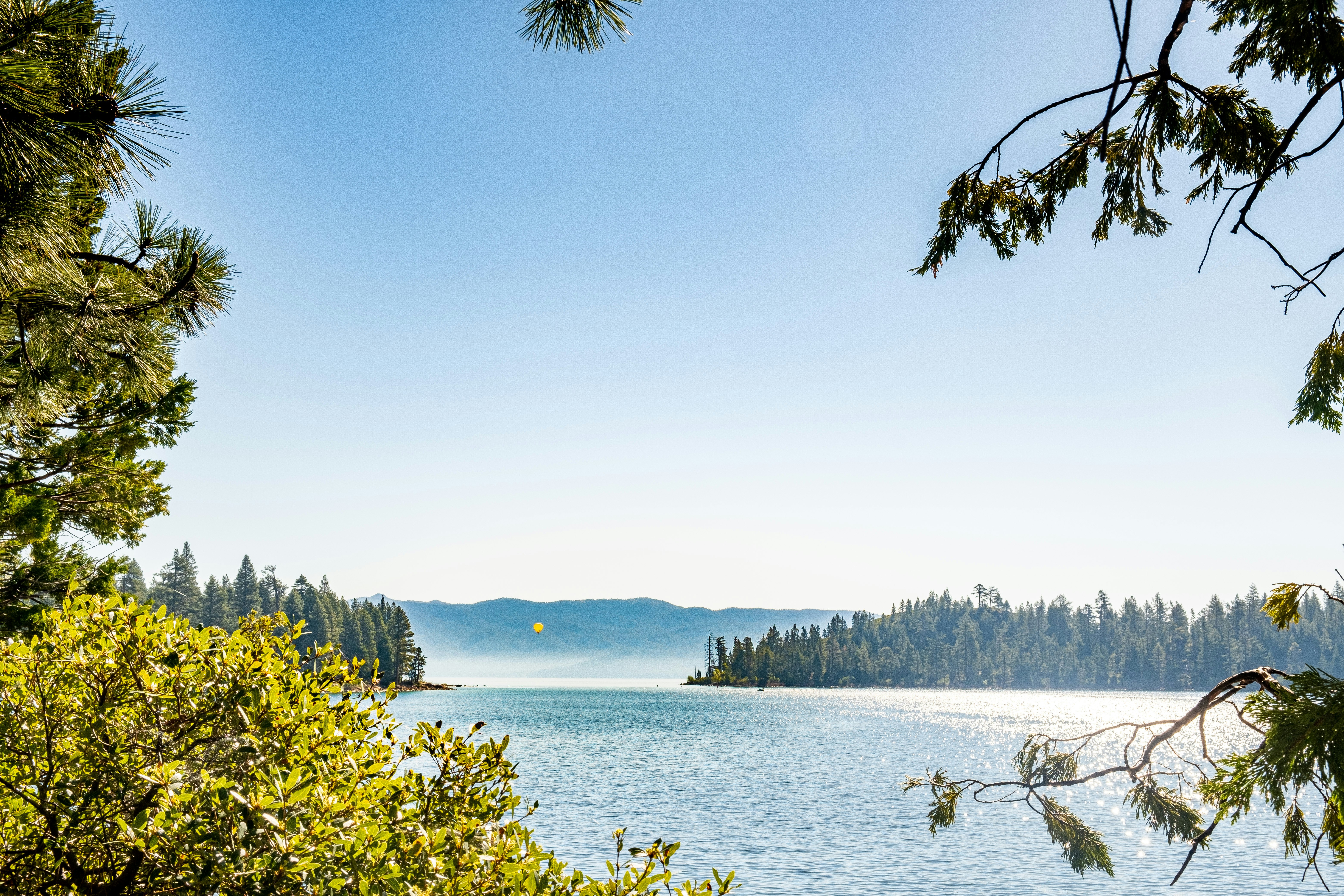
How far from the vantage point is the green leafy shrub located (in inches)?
115

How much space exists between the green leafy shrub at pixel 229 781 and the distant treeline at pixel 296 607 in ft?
252

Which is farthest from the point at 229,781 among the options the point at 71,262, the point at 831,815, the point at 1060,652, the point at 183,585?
the point at 1060,652

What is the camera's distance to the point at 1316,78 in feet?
9.94

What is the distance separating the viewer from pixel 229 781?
299 cm

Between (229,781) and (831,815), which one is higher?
(229,781)

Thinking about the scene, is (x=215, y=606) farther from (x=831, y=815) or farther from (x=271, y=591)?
(x=831, y=815)

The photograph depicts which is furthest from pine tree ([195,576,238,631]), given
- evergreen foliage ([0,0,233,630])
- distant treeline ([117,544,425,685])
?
evergreen foliage ([0,0,233,630])

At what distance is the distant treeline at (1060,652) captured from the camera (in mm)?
160250

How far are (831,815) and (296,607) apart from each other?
3344 inches

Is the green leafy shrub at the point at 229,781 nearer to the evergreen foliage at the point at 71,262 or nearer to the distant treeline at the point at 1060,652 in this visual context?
the evergreen foliage at the point at 71,262

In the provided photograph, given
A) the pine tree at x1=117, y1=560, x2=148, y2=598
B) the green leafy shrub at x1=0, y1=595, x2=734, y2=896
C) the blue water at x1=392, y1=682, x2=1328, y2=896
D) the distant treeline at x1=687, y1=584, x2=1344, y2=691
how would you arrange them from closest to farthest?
the green leafy shrub at x1=0, y1=595, x2=734, y2=896, the blue water at x1=392, y1=682, x2=1328, y2=896, the pine tree at x1=117, y1=560, x2=148, y2=598, the distant treeline at x1=687, y1=584, x2=1344, y2=691

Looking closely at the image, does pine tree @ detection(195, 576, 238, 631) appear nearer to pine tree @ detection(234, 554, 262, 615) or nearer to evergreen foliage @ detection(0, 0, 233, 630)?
pine tree @ detection(234, 554, 262, 615)

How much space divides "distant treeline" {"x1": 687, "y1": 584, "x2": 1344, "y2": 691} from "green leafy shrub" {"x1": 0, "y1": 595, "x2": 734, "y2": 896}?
523 ft

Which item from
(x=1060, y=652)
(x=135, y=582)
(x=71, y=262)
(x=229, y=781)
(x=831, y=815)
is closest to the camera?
(x=229, y=781)
